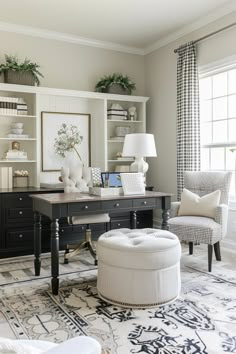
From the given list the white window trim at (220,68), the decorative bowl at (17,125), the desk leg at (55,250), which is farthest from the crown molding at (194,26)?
the desk leg at (55,250)

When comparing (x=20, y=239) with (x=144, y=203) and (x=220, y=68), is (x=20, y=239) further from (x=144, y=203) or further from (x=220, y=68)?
(x=220, y=68)

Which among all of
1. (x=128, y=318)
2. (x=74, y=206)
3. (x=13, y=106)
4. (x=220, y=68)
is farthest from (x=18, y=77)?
(x=128, y=318)

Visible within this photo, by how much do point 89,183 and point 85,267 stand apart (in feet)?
2.94

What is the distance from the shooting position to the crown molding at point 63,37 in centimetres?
450

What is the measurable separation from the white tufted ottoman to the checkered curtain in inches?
78.3

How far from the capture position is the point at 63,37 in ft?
15.9

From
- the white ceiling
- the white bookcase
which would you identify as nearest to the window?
the white ceiling

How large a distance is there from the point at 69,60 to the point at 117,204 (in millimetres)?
2700

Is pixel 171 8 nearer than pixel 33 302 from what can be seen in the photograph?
No

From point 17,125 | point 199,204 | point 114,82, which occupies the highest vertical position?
point 114,82

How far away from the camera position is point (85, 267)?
369 centimetres

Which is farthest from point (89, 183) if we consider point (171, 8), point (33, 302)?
point (171, 8)

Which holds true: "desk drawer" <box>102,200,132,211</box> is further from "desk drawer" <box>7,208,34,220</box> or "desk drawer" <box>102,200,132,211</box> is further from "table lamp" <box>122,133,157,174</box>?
"desk drawer" <box>7,208,34,220</box>

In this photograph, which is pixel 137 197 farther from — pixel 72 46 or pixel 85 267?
pixel 72 46
